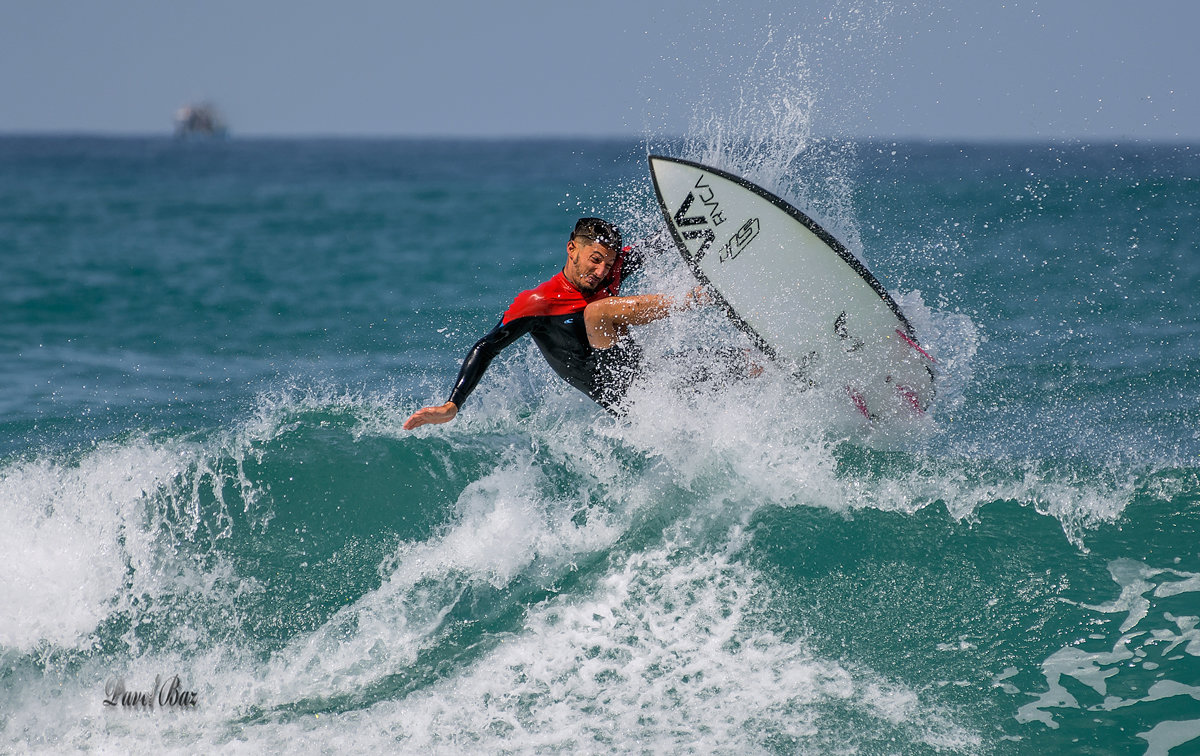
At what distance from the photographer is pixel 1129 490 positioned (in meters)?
5.46

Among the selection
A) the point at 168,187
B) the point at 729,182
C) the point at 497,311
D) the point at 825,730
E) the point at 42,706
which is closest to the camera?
the point at 825,730

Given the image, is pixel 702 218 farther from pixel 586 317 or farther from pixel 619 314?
pixel 586 317

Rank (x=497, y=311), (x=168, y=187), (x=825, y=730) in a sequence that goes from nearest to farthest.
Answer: (x=825, y=730), (x=497, y=311), (x=168, y=187)

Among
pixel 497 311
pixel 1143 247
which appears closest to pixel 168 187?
pixel 497 311

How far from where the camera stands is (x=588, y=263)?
530cm

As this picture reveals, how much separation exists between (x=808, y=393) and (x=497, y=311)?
19.3ft

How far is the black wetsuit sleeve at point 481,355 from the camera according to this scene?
5.03 meters

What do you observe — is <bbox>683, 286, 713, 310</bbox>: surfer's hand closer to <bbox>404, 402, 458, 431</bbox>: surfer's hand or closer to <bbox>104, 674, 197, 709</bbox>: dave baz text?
<bbox>404, 402, 458, 431</bbox>: surfer's hand

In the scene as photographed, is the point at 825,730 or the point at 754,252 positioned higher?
the point at 754,252

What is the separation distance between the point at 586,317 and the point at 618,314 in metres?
0.18

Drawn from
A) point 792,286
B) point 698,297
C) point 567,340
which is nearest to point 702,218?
point 698,297

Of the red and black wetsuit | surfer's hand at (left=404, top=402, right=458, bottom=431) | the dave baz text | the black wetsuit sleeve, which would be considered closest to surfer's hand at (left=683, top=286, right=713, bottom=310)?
the red and black wetsuit

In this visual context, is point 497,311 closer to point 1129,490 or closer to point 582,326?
point 582,326

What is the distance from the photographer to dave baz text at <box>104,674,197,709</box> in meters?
4.50
